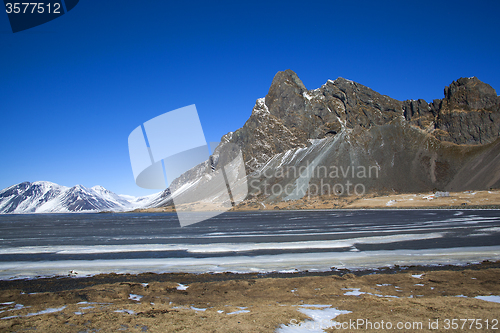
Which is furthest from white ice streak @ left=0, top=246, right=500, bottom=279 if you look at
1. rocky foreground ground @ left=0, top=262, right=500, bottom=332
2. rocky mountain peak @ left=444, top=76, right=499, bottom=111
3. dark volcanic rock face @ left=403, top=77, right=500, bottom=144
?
rocky mountain peak @ left=444, top=76, right=499, bottom=111

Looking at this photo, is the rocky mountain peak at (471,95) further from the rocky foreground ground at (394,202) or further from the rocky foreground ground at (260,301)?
the rocky foreground ground at (260,301)

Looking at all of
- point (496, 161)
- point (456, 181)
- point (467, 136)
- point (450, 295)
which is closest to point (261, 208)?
point (456, 181)

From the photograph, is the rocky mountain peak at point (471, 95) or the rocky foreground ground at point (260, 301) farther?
the rocky mountain peak at point (471, 95)

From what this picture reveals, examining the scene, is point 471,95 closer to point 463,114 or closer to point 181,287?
point 463,114

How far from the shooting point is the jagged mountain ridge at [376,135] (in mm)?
112750

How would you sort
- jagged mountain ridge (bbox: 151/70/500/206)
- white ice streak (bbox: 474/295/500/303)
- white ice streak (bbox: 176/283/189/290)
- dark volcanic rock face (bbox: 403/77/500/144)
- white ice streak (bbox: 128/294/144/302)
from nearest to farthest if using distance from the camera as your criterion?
white ice streak (bbox: 474/295/500/303), white ice streak (bbox: 128/294/144/302), white ice streak (bbox: 176/283/189/290), jagged mountain ridge (bbox: 151/70/500/206), dark volcanic rock face (bbox: 403/77/500/144)

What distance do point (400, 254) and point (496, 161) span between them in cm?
10977

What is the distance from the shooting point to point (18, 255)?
60.0 feet

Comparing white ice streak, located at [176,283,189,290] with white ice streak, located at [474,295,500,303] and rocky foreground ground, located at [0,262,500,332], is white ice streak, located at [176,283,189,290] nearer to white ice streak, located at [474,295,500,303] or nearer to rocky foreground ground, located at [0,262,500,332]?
rocky foreground ground, located at [0,262,500,332]

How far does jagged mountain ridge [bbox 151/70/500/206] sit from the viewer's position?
370 feet

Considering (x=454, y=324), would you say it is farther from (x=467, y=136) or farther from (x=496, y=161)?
(x=467, y=136)

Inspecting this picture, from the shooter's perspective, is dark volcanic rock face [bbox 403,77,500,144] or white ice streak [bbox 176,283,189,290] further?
dark volcanic rock face [bbox 403,77,500,144]

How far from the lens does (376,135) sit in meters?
132

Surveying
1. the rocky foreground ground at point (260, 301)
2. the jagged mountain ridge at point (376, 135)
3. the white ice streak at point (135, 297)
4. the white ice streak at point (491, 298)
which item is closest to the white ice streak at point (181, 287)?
the rocky foreground ground at point (260, 301)
